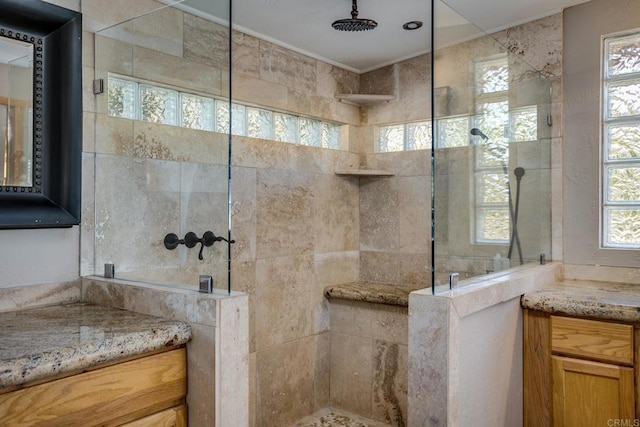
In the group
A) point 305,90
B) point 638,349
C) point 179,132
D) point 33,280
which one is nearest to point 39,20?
point 179,132

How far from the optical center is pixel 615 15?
234 cm

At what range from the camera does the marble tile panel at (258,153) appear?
8.34ft

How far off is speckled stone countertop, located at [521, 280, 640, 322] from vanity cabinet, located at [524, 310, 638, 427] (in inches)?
1.7

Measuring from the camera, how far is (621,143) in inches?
92.4

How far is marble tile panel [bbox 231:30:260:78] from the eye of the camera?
2592 mm

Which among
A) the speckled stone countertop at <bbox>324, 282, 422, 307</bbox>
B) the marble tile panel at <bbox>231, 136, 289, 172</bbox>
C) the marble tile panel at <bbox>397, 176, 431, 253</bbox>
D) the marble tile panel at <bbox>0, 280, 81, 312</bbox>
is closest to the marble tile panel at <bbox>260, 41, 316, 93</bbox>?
the marble tile panel at <bbox>231, 136, 289, 172</bbox>

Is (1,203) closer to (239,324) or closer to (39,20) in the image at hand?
(39,20)

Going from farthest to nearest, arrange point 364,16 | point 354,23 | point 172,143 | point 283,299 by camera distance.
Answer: point 283,299, point 364,16, point 354,23, point 172,143

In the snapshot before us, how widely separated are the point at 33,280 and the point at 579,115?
2.57m

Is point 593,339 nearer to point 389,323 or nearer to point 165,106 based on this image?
point 389,323

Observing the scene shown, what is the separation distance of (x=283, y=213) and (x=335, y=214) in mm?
471

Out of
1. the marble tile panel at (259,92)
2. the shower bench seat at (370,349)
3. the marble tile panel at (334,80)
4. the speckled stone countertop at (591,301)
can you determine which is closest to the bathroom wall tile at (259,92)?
the marble tile panel at (259,92)

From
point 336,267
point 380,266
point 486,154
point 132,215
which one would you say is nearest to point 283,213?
point 336,267

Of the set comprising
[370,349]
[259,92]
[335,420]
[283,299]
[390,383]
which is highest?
[259,92]
